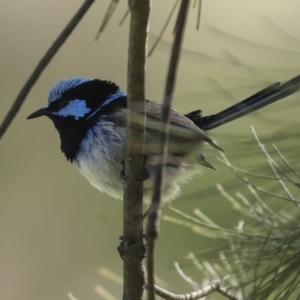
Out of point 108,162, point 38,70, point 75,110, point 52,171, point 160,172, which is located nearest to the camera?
point 160,172

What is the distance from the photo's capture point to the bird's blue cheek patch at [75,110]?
2.20 meters

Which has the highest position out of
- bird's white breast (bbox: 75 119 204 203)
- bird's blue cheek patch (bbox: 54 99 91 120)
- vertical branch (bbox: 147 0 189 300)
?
bird's blue cheek patch (bbox: 54 99 91 120)

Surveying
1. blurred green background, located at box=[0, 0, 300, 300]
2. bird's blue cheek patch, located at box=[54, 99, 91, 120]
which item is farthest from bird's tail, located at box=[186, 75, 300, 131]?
blurred green background, located at box=[0, 0, 300, 300]

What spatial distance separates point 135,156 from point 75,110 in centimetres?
88

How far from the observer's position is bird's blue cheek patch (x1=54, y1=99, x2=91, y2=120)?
86.7 inches

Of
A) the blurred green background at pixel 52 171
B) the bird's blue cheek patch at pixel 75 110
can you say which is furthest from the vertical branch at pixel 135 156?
the blurred green background at pixel 52 171

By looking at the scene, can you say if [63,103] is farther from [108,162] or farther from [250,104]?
[250,104]

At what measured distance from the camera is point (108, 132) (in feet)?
6.57

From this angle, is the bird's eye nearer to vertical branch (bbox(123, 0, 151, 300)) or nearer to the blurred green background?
vertical branch (bbox(123, 0, 151, 300))

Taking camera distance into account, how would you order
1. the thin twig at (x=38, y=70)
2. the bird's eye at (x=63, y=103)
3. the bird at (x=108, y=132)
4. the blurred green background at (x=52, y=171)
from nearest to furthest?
1. the thin twig at (x=38, y=70)
2. the bird at (x=108, y=132)
3. the bird's eye at (x=63, y=103)
4. the blurred green background at (x=52, y=171)

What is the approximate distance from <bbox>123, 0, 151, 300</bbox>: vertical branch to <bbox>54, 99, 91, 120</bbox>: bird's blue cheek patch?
0.68 m

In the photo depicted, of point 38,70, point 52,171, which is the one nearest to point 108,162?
point 38,70

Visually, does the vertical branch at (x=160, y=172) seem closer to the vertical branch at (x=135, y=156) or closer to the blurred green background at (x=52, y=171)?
the vertical branch at (x=135, y=156)

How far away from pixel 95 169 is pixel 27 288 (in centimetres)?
223
